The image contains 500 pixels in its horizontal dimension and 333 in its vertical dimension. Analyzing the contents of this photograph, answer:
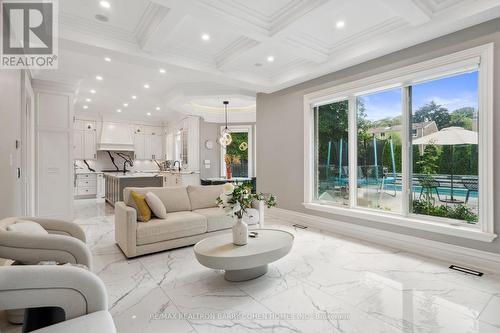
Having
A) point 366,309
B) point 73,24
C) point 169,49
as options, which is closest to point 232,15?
point 169,49

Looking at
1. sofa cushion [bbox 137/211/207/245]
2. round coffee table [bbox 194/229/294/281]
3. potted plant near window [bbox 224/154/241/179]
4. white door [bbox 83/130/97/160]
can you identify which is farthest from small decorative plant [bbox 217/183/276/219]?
white door [bbox 83/130/97/160]

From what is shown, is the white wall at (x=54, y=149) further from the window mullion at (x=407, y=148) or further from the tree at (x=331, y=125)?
the window mullion at (x=407, y=148)

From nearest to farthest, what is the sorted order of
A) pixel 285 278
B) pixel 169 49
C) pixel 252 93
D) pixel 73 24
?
pixel 285 278, pixel 73 24, pixel 169 49, pixel 252 93

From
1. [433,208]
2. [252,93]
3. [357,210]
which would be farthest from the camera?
[252,93]

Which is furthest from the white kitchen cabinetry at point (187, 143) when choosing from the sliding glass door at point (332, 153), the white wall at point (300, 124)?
the sliding glass door at point (332, 153)

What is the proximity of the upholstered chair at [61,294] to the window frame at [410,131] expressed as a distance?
3.68 meters

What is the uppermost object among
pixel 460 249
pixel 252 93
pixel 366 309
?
pixel 252 93

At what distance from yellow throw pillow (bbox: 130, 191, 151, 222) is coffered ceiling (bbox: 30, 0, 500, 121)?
2.05 metres

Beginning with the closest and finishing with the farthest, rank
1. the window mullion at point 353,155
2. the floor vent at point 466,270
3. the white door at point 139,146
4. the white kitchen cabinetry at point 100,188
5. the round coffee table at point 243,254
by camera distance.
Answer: the round coffee table at point 243,254 < the floor vent at point 466,270 < the window mullion at point 353,155 < the white kitchen cabinetry at point 100,188 < the white door at point 139,146

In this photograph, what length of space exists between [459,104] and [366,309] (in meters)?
2.79

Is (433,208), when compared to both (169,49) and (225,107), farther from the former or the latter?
(225,107)

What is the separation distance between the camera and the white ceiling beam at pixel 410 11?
2.63 meters

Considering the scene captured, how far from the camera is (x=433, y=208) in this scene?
3492 millimetres

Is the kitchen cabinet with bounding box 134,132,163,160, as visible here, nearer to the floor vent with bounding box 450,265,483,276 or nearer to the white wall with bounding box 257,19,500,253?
the white wall with bounding box 257,19,500,253
